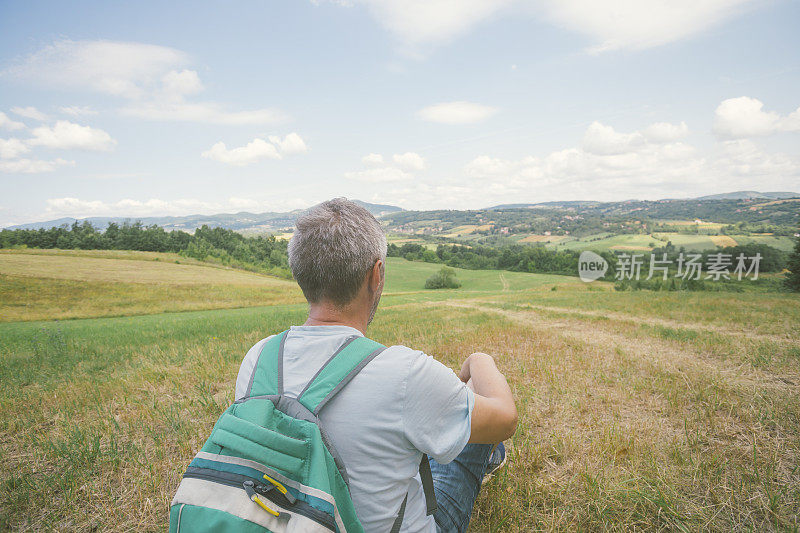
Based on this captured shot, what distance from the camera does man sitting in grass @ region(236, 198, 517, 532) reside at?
1.32 meters

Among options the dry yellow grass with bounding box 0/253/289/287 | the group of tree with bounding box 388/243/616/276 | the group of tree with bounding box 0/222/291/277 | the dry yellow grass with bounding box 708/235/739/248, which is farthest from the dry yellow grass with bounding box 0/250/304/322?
the dry yellow grass with bounding box 708/235/739/248

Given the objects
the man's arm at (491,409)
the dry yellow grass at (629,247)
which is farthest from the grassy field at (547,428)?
the dry yellow grass at (629,247)

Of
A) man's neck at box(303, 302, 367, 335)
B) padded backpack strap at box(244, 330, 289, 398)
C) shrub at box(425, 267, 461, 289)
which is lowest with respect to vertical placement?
shrub at box(425, 267, 461, 289)

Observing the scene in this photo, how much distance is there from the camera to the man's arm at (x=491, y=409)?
1.56 meters

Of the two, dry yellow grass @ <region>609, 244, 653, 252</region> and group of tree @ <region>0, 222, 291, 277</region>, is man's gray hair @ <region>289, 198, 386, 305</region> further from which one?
dry yellow grass @ <region>609, 244, 653, 252</region>

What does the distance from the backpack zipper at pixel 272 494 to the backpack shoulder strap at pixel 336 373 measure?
0.90ft

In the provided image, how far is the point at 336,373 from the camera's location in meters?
1.32

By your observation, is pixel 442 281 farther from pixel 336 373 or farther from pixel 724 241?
pixel 336 373

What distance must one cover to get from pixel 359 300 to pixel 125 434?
353 cm

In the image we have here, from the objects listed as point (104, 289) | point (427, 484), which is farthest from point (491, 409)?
point (104, 289)

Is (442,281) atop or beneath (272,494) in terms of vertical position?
beneath

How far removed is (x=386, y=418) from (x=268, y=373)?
0.56m

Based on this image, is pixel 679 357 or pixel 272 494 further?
pixel 679 357

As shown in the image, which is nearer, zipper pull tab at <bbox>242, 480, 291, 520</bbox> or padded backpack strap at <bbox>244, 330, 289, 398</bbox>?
zipper pull tab at <bbox>242, 480, 291, 520</bbox>
